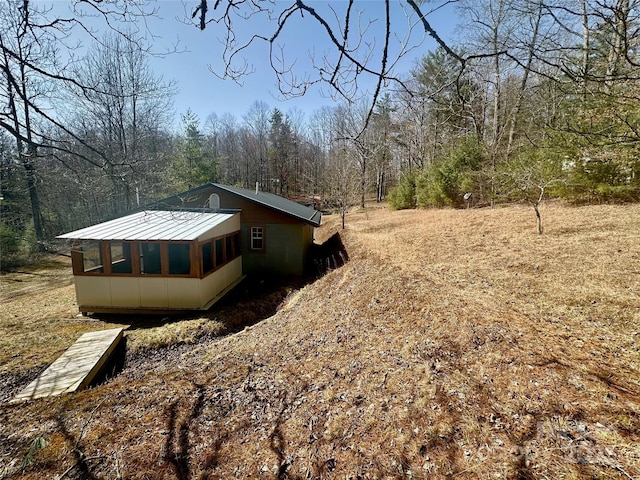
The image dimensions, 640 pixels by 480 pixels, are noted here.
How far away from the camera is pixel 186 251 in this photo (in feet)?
36.0

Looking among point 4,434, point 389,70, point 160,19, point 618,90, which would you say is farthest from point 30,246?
point 618,90

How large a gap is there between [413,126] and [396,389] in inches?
467

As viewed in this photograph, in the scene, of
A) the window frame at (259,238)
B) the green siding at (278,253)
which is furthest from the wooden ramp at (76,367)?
the window frame at (259,238)

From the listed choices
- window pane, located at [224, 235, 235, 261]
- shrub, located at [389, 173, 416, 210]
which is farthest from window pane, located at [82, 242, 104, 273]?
shrub, located at [389, 173, 416, 210]

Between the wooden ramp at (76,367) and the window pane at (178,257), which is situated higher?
the window pane at (178,257)

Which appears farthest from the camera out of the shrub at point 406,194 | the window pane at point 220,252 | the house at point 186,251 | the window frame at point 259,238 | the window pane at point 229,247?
the shrub at point 406,194

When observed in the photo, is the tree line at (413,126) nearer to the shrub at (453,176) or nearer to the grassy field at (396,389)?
the shrub at (453,176)

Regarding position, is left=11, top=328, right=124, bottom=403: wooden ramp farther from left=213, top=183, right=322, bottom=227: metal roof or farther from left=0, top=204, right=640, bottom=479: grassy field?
left=213, top=183, right=322, bottom=227: metal roof

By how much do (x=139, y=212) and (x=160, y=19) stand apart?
9.48 metres

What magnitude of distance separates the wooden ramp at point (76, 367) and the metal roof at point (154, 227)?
2657 millimetres

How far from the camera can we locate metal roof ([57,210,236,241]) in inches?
312

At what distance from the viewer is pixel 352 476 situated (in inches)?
99.2

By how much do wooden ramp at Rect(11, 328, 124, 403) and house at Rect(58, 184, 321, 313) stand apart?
1.63 meters

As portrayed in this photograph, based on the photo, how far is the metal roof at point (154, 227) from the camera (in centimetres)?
793
